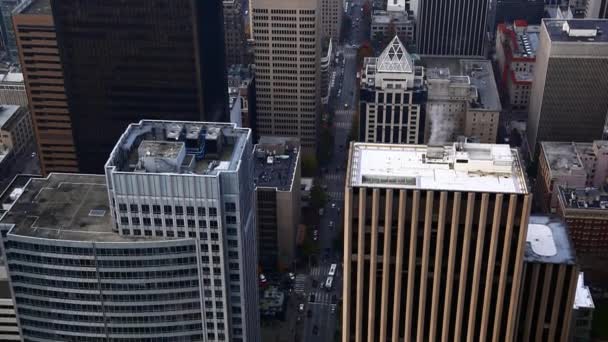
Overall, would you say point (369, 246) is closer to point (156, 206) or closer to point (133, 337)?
point (156, 206)

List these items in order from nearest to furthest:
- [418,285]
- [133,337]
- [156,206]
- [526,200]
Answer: [526,200], [418,285], [156,206], [133,337]

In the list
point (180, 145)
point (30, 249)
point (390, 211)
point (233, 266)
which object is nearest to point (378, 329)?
point (390, 211)

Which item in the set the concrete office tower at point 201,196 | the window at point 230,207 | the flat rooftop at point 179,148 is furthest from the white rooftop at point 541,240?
the flat rooftop at point 179,148

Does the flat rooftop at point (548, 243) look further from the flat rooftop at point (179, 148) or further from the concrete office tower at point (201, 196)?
the flat rooftop at point (179, 148)

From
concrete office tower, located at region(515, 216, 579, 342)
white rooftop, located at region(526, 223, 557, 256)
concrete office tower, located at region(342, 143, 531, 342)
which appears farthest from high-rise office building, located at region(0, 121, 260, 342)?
concrete office tower, located at region(515, 216, 579, 342)

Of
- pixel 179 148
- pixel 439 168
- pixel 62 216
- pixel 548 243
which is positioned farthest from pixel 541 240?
pixel 62 216

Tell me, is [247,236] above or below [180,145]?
below
